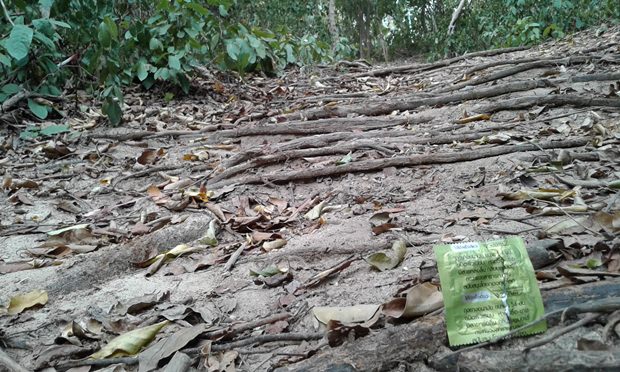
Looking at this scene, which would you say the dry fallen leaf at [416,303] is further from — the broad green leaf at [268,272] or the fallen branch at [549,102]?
the fallen branch at [549,102]

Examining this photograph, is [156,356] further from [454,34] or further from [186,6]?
[454,34]

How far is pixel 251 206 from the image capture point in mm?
2656

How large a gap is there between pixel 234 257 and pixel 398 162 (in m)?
1.09

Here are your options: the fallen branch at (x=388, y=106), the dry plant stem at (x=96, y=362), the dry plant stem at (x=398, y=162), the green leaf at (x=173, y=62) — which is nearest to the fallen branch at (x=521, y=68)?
the fallen branch at (x=388, y=106)

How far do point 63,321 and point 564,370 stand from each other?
1.47m

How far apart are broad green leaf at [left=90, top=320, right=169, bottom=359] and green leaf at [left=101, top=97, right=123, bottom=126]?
2880 mm

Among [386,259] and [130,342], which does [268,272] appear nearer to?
[386,259]

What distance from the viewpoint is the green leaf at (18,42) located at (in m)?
3.28

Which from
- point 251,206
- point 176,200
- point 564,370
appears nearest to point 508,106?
point 251,206

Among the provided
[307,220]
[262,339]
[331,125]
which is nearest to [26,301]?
[262,339]

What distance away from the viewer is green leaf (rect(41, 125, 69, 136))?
3967 mm

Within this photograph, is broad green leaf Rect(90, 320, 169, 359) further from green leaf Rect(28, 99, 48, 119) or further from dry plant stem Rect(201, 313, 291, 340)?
green leaf Rect(28, 99, 48, 119)

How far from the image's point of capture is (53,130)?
3.98 meters

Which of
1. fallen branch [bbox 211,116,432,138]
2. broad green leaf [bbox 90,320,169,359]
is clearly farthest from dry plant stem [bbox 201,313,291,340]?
fallen branch [bbox 211,116,432,138]
